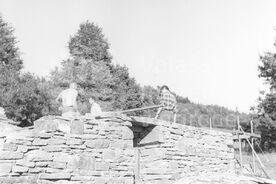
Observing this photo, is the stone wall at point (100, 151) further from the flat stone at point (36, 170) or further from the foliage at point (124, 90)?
the foliage at point (124, 90)

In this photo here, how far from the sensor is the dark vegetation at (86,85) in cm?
1812

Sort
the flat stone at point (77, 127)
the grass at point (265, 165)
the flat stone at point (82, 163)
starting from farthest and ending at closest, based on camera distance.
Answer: the grass at point (265, 165) < the flat stone at point (77, 127) < the flat stone at point (82, 163)

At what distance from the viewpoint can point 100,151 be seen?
6922 millimetres

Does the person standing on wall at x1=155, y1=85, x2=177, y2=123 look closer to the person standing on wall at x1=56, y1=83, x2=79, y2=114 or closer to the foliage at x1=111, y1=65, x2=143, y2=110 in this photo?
the person standing on wall at x1=56, y1=83, x2=79, y2=114

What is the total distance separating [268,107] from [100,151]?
54.3 feet

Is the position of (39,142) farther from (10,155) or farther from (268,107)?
(268,107)

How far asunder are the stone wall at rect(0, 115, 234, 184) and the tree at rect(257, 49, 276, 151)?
1171cm

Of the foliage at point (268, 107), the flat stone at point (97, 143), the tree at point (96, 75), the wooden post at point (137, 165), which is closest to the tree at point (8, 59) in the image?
the tree at point (96, 75)

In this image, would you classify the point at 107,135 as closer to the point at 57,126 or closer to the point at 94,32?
the point at 57,126

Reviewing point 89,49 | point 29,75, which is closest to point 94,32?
point 89,49

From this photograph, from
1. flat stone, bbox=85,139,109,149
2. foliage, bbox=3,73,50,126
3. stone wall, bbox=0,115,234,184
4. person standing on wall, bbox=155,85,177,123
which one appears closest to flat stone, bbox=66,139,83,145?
stone wall, bbox=0,115,234,184

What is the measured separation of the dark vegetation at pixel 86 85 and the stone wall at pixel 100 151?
10847 millimetres

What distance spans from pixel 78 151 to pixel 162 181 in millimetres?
2551

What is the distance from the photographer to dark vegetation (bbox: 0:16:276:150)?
714 inches
